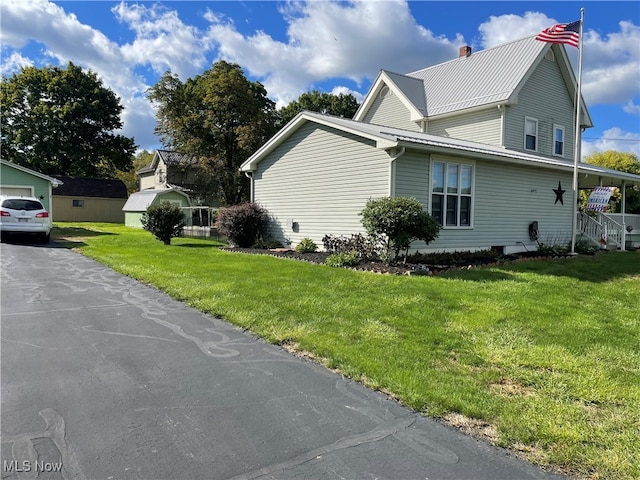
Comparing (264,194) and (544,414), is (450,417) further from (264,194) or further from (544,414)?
(264,194)

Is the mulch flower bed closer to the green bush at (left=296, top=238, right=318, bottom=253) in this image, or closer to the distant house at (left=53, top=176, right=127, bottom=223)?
the green bush at (left=296, top=238, right=318, bottom=253)

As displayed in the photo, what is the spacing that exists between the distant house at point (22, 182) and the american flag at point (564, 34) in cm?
2283

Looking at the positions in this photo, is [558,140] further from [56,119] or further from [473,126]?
[56,119]

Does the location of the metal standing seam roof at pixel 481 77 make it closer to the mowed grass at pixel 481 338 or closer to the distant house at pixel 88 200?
the mowed grass at pixel 481 338

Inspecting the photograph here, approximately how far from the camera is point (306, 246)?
13.4 metres

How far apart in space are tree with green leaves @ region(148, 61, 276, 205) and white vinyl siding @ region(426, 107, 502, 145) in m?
13.8

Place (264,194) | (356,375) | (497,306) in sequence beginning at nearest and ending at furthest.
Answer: (356,375) → (497,306) → (264,194)

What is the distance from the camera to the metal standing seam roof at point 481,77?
17641 millimetres

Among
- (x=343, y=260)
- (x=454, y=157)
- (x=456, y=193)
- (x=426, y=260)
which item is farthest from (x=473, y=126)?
(x=343, y=260)

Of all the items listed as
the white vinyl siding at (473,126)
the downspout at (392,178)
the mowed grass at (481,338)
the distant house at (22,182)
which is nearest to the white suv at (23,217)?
the distant house at (22,182)

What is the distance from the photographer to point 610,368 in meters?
4.30

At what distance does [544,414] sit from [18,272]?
1049cm

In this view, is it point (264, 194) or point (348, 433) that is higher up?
point (264, 194)

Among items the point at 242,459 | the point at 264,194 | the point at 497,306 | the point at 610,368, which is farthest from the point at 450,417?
the point at 264,194
